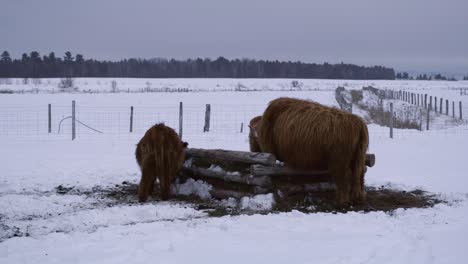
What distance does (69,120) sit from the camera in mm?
28266

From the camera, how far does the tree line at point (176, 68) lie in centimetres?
11044

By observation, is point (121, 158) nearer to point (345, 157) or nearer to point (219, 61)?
point (345, 157)

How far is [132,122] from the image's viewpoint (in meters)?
24.2

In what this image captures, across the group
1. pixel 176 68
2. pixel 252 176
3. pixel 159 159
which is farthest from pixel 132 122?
pixel 176 68

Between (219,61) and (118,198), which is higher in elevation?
(219,61)

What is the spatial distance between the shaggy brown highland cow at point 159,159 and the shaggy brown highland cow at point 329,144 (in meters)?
1.83

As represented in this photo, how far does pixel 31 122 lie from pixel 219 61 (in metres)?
112

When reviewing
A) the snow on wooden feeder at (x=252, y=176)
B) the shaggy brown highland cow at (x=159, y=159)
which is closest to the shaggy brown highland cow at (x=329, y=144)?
the snow on wooden feeder at (x=252, y=176)

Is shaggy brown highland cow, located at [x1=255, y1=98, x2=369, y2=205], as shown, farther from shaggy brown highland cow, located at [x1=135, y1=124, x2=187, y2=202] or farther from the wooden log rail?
shaggy brown highland cow, located at [x1=135, y1=124, x2=187, y2=202]

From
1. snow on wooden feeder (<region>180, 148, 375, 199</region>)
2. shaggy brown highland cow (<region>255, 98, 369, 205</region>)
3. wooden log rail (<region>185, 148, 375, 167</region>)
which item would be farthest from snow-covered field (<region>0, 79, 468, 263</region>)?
shaggy brown highland cow (<region>255, 98, 369, 205</region>)

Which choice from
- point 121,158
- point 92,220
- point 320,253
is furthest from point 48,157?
point 320,253

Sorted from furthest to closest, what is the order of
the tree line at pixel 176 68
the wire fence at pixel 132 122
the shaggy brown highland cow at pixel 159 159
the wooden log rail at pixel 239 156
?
the tree line at pixel 176 68 < the wire fence at pixel 132 122 < the shaggy brown highland cow at pixel 159 159 < the wooden log rail at pixel 239 156

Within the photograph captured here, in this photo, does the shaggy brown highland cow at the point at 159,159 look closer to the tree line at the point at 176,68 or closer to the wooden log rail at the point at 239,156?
the wooden log rail at the point at 239,156

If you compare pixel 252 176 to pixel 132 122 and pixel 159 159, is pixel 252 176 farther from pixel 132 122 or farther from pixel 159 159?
pixel 132 122
